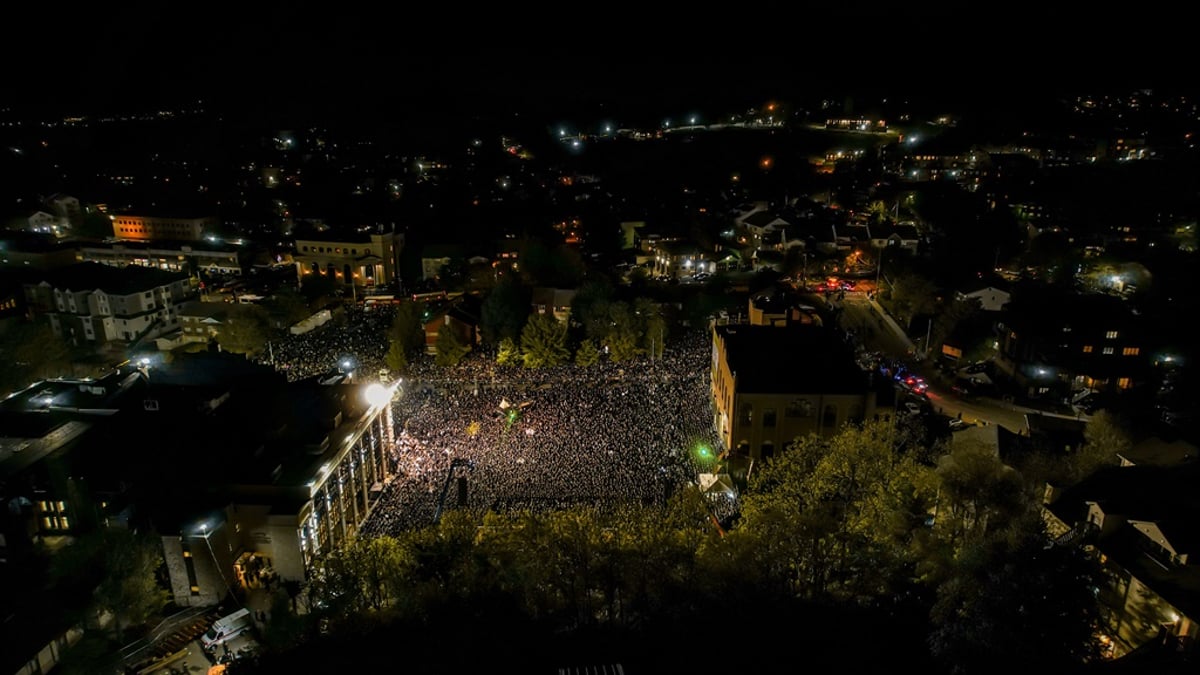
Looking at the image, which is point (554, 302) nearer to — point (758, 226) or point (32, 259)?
point (758, 226)

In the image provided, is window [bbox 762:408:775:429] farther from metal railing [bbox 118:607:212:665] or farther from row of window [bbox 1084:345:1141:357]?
metal railing [bbox 118:607:212:665]

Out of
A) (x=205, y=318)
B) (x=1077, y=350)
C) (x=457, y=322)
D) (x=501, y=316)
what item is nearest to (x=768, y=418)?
(x=501, y=316)

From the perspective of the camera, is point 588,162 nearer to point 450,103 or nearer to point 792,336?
point 450,103

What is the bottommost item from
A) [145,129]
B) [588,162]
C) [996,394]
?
[996,394]

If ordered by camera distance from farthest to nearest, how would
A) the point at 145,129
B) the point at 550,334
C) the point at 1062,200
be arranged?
the point at 145,129, the point at 1062,200, the point at 550,334

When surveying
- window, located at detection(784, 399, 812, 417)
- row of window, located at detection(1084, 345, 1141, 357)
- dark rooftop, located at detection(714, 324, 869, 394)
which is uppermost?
dark rooftop, located at detection(714, 324, 869, 394)

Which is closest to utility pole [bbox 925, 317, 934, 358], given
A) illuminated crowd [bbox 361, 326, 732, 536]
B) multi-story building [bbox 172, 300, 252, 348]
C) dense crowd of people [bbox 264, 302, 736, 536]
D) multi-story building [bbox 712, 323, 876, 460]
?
multi-story building [bbox 712, 323, 876, 460]

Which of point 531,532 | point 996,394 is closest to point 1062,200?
point 996,394
